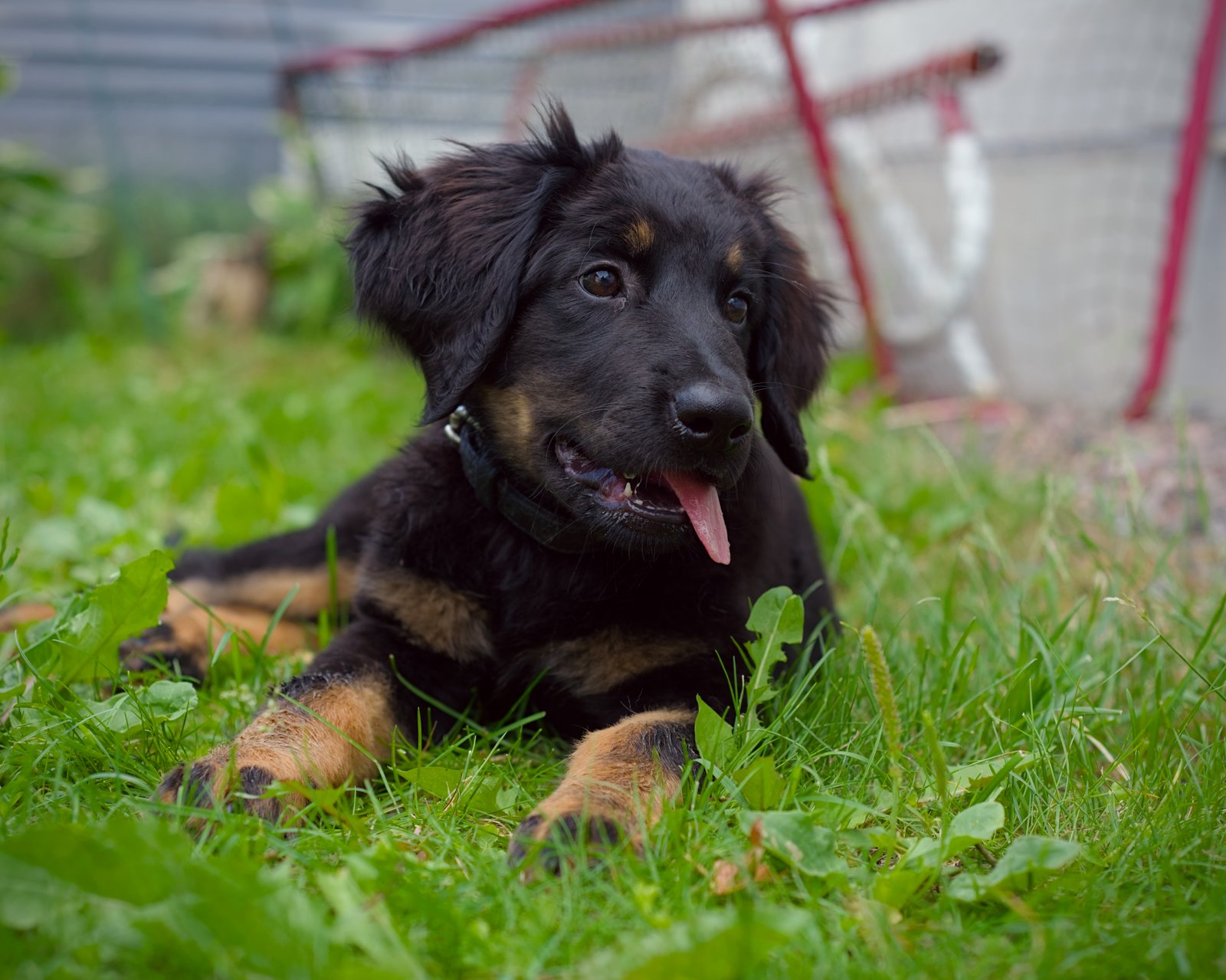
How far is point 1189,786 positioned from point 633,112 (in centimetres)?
509

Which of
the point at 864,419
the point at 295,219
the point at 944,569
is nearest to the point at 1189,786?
the point at 944,569

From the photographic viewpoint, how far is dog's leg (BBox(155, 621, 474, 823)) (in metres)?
1.72

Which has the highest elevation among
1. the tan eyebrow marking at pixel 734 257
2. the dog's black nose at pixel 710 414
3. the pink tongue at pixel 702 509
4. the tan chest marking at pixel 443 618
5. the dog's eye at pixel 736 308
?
the tan eyebrow marking at pixel 734 257

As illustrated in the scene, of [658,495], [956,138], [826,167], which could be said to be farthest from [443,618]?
[956,138]

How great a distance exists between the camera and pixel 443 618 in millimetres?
2205

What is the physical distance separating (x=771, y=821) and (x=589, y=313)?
1.08 meters

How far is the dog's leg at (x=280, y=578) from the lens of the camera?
261cm

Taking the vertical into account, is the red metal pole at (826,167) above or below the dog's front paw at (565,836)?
above

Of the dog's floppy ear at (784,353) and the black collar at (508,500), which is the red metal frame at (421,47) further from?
the black collar at (508,500)

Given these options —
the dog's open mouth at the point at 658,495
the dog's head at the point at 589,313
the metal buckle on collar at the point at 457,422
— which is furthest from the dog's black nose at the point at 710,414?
the metal buckle on collar at the point at 457,422

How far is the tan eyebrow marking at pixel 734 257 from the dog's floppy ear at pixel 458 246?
13.5 inches

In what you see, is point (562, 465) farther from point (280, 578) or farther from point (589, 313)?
point (280, 578)

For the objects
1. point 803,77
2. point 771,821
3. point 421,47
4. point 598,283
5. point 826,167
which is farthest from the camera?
point 421,47

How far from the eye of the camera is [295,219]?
752 cm
